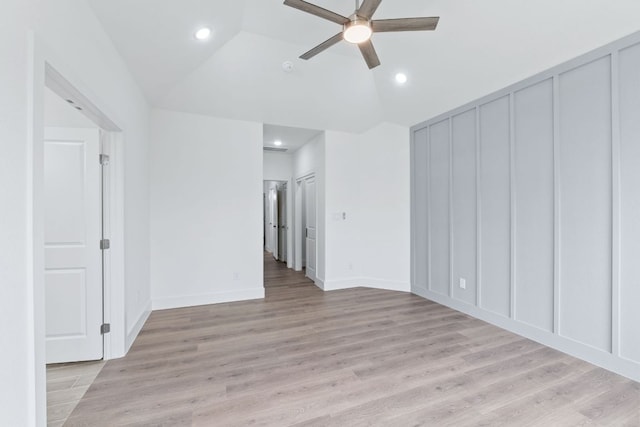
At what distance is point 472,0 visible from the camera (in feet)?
8.39

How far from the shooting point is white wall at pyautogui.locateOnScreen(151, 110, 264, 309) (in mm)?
3898

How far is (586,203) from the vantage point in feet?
8.56

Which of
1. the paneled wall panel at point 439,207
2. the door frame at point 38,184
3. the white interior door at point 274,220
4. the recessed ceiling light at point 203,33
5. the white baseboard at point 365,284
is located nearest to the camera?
the door frame at point 38,184

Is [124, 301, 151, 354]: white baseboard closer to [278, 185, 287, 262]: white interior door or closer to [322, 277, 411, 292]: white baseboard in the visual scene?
[322, 277, 411, 292]: white baseboard

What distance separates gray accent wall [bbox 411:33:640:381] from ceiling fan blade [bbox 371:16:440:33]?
63.0 inches

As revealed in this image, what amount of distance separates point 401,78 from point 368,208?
6.96 feet

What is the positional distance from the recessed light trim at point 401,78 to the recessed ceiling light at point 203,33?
2334mm

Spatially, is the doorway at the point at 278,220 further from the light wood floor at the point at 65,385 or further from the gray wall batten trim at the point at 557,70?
the light wood floor at the point at 65,385

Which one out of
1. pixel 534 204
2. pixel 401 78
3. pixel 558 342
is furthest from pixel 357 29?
pixel 558 342

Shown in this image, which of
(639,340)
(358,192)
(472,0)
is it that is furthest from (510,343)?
(472,0)

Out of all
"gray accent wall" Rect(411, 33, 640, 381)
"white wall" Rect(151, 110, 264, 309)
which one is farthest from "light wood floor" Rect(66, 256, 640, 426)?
"white wall" Rect(151, 110, 264, 309)

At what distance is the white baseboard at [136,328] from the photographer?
9.07 feet

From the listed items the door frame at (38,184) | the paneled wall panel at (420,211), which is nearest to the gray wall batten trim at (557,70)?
the paneled wall panel at (420,211)

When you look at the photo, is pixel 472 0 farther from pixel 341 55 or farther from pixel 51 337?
pixel 51 337
